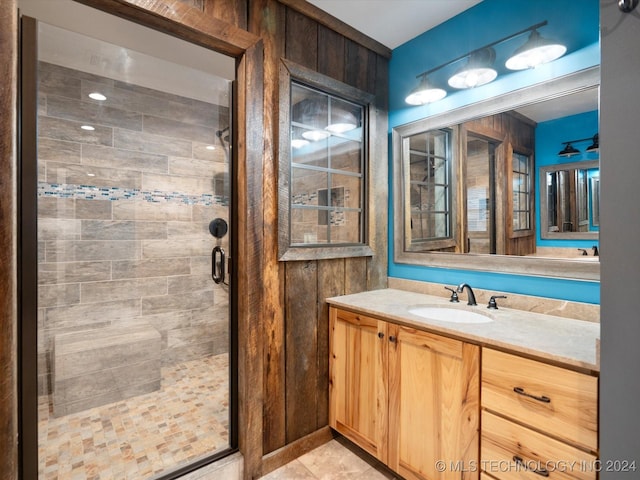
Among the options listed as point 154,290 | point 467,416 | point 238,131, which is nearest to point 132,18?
point 238,131

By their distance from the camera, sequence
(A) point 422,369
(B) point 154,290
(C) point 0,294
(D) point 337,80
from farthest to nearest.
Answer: (B) point 154,290 → (D) point 337,80 → (A) point 422,369 → (C) point 0,294

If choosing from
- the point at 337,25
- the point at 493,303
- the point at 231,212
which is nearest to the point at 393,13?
the point at 337,25

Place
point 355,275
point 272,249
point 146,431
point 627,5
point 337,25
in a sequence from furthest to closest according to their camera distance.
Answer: point 355,275
point 337,25
point 146,431
point 272,249
point 627,5

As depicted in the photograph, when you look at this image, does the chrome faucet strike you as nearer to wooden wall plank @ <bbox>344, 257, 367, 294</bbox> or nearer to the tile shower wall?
wooden wall plank @ <bbox>344, 257, 367, 294</bbox>

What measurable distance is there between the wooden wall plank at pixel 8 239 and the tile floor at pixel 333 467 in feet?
3.76

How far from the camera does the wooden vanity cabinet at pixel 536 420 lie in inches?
42.2

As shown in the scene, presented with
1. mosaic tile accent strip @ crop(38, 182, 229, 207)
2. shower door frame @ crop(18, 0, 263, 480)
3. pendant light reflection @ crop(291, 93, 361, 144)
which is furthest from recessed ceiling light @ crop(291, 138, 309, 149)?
mosaic tile accent strip @ crop(38, 182, 229, 207)

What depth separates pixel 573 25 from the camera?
1.55 meters

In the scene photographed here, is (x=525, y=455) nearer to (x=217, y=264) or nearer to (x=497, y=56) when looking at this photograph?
(x=217, y=264)

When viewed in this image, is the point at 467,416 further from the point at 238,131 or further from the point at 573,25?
the point at 573,25

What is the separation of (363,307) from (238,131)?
1.16m

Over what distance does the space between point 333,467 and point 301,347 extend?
661 millimetres

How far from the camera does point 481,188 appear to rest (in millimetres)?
1928

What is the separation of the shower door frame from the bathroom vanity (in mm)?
556
